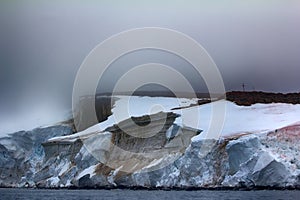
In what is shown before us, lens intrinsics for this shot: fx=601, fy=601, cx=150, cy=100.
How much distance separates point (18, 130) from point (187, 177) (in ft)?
98.4

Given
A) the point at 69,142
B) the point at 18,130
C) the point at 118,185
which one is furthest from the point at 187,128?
the point at 18,130

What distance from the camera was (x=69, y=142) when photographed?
236 ft

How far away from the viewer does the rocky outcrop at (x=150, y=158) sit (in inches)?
1993

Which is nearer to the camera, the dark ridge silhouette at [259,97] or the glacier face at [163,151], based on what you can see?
the glacier face at [163,151]

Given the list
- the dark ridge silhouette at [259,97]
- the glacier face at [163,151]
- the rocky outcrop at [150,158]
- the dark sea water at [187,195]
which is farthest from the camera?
the dark ridge silhouette at [259,97]

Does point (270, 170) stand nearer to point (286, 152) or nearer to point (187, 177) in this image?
point (286, 152)

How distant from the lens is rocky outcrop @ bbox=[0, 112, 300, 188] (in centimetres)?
5062

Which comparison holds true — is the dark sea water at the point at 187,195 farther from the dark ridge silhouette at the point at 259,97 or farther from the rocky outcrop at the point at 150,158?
the dark ridge silhouette at the point at 259,97

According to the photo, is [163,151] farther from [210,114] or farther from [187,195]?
[187,195]

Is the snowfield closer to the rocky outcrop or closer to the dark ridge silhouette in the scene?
the rocky outcrop

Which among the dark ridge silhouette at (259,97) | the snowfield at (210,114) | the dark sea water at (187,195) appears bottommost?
the dark sea water at (187,195)

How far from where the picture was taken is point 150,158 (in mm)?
62594

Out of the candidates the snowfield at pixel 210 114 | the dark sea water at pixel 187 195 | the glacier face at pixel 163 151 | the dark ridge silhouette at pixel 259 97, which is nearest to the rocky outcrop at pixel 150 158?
the glacier face at pixel 163 151

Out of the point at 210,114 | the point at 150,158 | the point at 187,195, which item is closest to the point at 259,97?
the point at 210,114
